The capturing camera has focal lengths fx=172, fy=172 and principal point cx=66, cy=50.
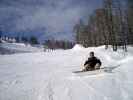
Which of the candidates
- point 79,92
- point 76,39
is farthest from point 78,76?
point 76,39

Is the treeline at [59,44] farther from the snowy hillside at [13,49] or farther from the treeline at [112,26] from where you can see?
the treeline at [112,26]

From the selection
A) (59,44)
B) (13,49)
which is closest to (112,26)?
(13,49)

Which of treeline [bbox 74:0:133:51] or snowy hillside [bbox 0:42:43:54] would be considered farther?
snowy hillside [bbox 0:42:43:54]

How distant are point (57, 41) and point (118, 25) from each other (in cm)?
9088

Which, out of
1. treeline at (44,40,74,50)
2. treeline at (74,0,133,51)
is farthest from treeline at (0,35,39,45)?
treeline at (74,0,133,51)

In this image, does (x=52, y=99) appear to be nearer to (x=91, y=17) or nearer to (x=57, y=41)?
(x=91, y=17)

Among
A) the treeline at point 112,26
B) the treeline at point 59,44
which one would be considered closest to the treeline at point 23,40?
the treeline at point 59,44

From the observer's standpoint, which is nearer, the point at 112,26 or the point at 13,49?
the point at 112,26

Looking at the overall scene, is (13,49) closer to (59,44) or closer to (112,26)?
(59,44)

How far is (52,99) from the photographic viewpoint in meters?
6.89

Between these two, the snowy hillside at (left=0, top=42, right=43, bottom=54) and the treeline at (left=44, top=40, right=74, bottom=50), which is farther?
the treeline at (left=44, top=40, right=74, bottom=50)

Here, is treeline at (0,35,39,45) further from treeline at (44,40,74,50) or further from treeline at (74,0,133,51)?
treeline at (74,0,133,51)

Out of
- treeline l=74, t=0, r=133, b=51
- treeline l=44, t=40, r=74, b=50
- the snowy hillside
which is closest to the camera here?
treeline l=74, t=0, r=133, b=51

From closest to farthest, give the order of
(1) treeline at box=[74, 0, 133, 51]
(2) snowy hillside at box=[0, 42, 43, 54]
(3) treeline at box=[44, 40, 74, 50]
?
(1) treeline at box=[74, 0, 133, 51] < (2) snowy hillside at box=[0, 42, 43, 54] < (3) treeline at box=[44, 40, 74, 50]
